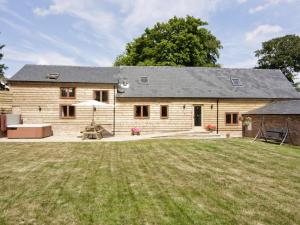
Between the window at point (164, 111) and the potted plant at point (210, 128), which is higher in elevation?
the window at point (164, 111)

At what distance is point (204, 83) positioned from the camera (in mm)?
25953

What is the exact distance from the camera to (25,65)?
2508 cm

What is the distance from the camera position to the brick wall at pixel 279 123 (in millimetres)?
16625

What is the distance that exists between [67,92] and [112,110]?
163 inches

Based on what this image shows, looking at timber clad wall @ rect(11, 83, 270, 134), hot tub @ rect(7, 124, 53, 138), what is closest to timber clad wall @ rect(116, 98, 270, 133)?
timber clad wall @ rect(11, 83, 270, 134)

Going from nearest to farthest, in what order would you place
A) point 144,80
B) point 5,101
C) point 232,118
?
point 5,101 → point 232,118 → point 144,80

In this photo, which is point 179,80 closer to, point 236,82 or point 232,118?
point 236,82

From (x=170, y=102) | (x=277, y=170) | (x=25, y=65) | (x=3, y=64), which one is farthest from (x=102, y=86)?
(x=3, y=64)

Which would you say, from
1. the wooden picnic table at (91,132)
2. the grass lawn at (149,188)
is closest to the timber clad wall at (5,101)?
the wooden picnic table at (91,132)

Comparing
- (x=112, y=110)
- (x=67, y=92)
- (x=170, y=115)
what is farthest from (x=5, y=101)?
(x=170, y=115)

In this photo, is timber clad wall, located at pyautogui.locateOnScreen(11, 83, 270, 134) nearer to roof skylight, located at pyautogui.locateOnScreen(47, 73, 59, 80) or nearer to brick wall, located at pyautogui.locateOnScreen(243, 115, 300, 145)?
roof skylight, located at pyautogui.locateOnScreen(47, 73, 59, 80)

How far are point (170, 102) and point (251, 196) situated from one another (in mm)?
17283

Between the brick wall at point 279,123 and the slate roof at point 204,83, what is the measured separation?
4060 millimetres

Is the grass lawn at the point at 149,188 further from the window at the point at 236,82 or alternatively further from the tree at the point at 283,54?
the tree at the point at 283,54
